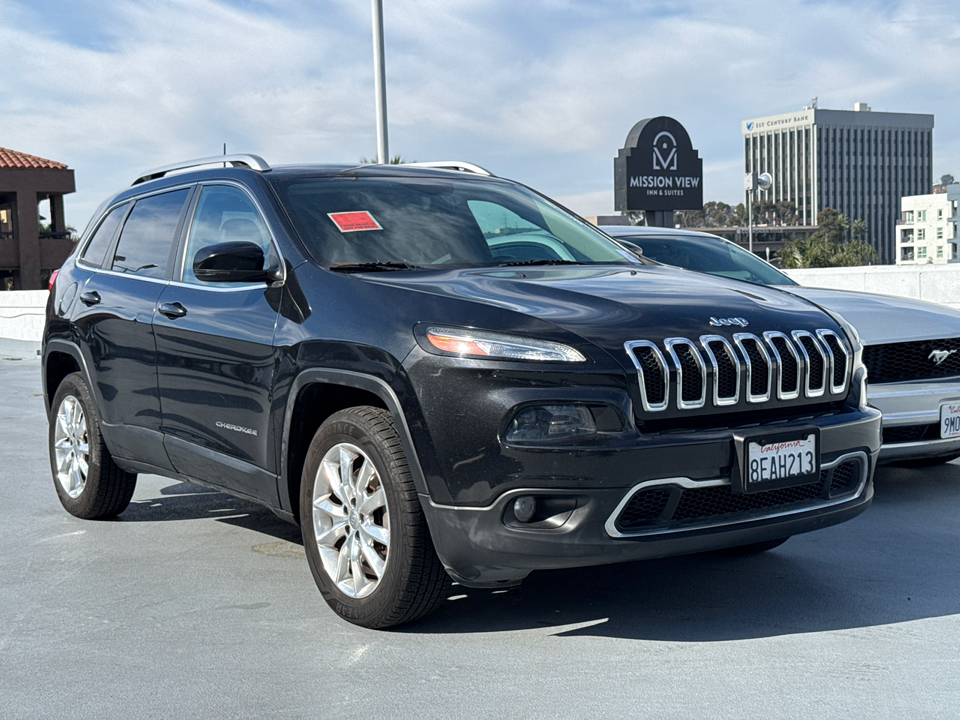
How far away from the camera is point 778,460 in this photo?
13.0 ft

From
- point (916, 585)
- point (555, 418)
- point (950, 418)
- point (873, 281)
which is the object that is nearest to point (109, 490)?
point (555, 418)

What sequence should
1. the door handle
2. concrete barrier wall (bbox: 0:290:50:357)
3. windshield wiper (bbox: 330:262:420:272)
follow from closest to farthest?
windshield wiper (bbox: 330:262:420:272)
the door handle
concrete barrier wall (bbox: 0:290:50:357)

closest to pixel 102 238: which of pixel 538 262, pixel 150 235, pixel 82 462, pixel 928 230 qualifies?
pixel 150 235

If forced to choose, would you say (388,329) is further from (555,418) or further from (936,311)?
(936,311)

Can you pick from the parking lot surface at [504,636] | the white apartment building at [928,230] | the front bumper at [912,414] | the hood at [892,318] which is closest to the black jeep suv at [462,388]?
the parking lot surface at [504,636]

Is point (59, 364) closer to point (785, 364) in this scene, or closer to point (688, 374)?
point (688, 374)

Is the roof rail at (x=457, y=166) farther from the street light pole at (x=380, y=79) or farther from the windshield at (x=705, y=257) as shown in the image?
the street light pole at (x=380, y=79)

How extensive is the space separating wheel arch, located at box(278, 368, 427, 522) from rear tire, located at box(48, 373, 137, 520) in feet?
6.32

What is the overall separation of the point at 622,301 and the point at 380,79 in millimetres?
14276

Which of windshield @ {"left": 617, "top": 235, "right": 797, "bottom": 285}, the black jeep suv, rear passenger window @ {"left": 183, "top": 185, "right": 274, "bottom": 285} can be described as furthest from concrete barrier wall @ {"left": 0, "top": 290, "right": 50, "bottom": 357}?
the black jeep suv

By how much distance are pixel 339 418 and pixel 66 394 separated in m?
2.89

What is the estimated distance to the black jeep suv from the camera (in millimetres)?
3752

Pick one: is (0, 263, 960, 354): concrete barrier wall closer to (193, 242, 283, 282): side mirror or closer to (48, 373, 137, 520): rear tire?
(48, 373, 137, 520): rear tire

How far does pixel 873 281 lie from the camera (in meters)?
12.4
